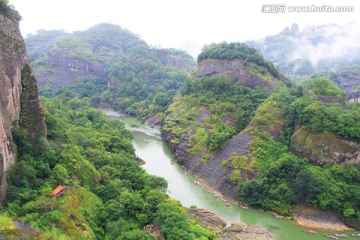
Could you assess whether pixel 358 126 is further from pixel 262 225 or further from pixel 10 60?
pixel 10 60

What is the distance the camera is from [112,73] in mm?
104688

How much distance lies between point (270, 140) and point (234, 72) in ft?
70.1

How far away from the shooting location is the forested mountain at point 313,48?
5610 inches

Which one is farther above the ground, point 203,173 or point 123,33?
point 123,33

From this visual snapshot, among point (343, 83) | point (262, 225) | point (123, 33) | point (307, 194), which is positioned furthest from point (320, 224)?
point (123, 33)

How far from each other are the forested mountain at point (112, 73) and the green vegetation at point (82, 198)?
4785 centimetres

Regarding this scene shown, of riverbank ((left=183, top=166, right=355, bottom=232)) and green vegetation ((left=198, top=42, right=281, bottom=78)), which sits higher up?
green vegetation ((left=198, top=42, right=281, bottom=78))

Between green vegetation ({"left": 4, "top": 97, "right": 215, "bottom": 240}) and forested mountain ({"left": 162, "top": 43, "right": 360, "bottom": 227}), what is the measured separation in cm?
1111

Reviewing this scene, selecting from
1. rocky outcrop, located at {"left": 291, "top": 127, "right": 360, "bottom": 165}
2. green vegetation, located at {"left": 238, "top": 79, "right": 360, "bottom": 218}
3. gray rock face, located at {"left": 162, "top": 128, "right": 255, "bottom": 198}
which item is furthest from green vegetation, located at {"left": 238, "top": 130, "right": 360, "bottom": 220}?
gray rock face, located at {"left": 162, "top": 128, "right": 255, "bottom": 198}

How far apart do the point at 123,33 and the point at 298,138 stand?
116213mm

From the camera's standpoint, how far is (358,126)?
36.0 metres

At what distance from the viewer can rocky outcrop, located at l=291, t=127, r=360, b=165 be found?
35.7 metres

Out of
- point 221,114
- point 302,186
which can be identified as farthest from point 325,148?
point 221,114

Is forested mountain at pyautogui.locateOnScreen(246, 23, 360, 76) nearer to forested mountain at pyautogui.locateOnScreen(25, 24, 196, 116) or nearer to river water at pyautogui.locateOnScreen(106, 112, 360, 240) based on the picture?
forested mountain at pyautogui.locateOnScreen(25, 24, 196, 116)
